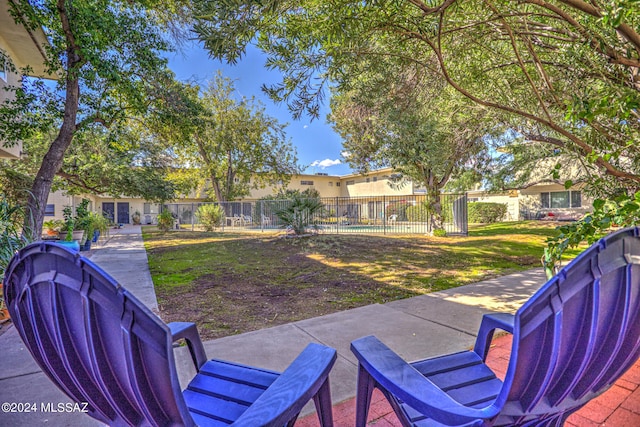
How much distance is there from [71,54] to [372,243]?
893 centimetres

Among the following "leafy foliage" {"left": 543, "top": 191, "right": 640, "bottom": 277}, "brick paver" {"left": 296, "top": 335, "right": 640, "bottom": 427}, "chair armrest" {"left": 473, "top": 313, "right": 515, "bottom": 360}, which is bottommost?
"brick paver" {"left": 296, "top": 335, "right": 640, "bottom": 427}

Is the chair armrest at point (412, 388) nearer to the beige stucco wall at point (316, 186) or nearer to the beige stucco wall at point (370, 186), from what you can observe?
the beige stucco wall at point (370, 186)

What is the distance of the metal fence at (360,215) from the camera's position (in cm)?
1352

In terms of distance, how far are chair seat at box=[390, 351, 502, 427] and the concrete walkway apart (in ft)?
2.25

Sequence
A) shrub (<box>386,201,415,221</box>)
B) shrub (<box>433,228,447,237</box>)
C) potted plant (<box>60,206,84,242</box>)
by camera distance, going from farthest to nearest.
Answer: shrub (<box>386,201,415,221</box>) → shrub (<box>433,228,447,237</box>) → potted plant (<box>60,206,84,242</box>)

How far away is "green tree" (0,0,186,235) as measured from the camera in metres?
5.35

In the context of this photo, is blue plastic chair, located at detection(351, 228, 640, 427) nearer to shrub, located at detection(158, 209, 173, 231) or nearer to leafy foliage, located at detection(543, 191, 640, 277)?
leafy foliage, located at detection(543, 191, 640, 277)

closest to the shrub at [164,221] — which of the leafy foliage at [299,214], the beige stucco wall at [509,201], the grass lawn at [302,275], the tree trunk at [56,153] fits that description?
the grass lawn at [302,275]

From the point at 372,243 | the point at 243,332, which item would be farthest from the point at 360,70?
the point at 372,243

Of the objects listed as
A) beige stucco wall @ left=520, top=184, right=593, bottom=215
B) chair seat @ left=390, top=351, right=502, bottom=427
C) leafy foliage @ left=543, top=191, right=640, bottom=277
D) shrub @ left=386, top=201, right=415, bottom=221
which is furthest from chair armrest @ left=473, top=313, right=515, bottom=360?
beige stucco wall @ left=520, top=184, right=593, bottom=215

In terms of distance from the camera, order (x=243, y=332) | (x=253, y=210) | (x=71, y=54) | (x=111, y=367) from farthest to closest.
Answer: (x=253, y=210) → (x=71, y=54) → (x=243, y=332) → (x=111, y=367)

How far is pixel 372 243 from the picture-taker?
10.8 metres

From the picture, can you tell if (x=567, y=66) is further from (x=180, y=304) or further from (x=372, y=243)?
(x=372, y=243)

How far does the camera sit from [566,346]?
A: 3.26 ft
